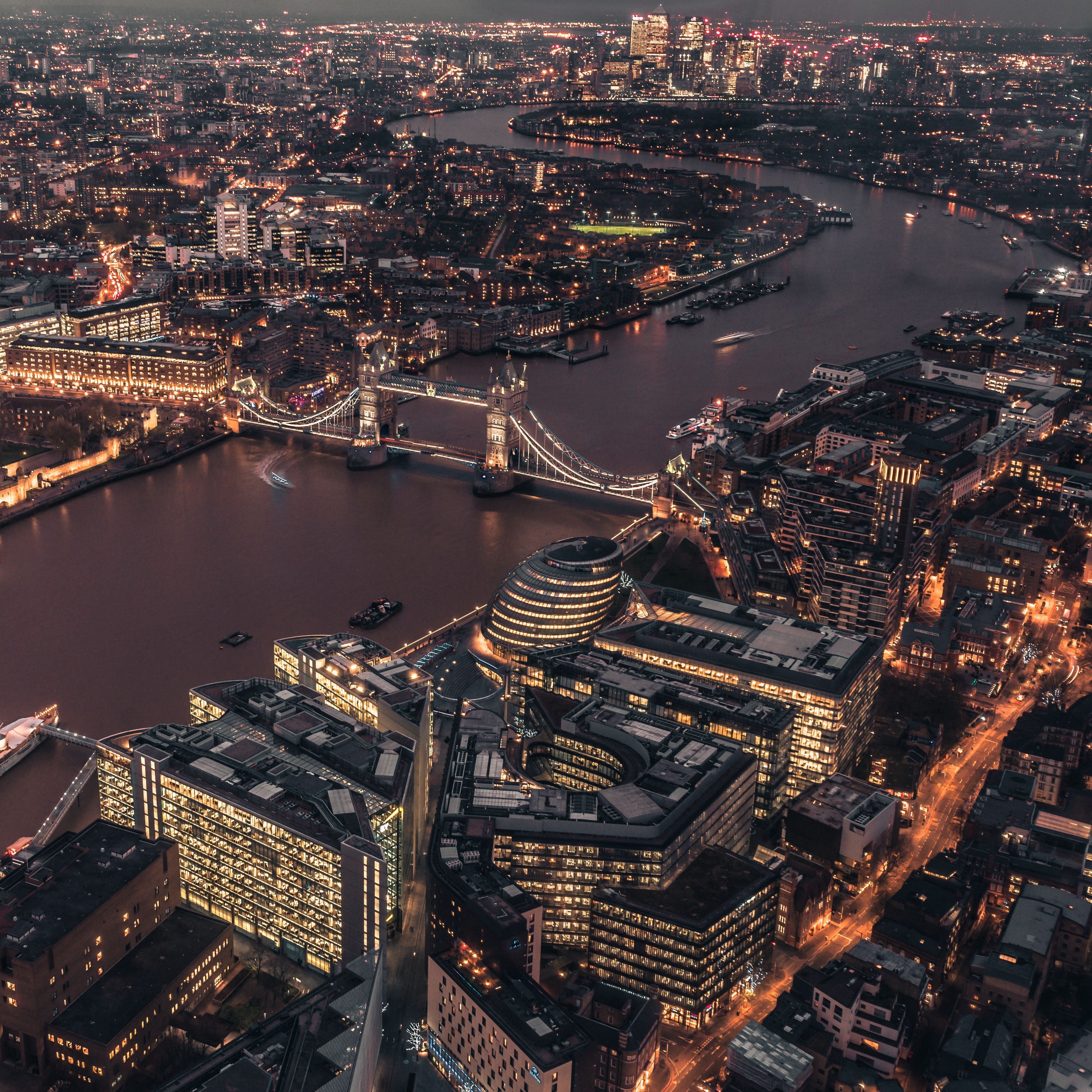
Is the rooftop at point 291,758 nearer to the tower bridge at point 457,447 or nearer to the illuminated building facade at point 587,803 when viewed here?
the illuminated building facade at point 587,803

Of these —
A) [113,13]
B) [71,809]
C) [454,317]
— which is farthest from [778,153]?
[113,13]

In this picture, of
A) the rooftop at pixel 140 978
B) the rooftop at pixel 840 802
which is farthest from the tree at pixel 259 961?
the rooftop at pixel 840 802

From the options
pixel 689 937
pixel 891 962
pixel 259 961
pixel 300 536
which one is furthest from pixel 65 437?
pixel 891 962

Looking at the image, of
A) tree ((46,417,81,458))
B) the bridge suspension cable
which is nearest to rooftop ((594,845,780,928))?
the bridge suspension cable

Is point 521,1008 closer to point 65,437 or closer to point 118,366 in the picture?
point 65,437

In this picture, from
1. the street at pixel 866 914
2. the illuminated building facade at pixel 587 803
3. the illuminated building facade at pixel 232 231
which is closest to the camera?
the street at pixel 866 914

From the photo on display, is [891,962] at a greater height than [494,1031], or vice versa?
[494,1031]
